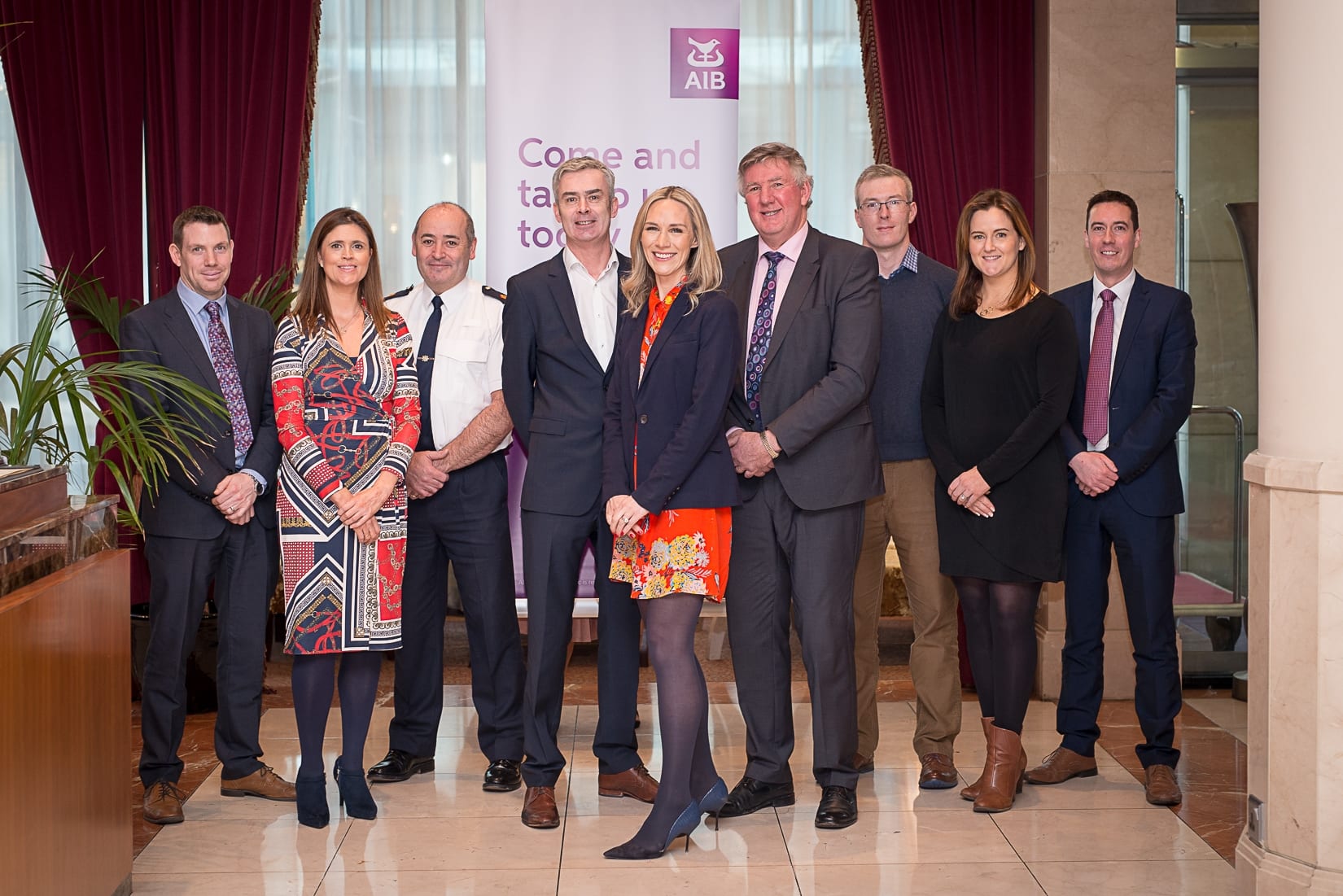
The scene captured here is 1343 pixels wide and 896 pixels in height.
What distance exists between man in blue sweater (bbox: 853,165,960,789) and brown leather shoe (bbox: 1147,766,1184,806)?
0.57m

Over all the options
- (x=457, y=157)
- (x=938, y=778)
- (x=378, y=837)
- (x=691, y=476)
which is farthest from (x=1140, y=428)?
(x=457, y=157)

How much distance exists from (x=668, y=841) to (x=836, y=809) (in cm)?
55

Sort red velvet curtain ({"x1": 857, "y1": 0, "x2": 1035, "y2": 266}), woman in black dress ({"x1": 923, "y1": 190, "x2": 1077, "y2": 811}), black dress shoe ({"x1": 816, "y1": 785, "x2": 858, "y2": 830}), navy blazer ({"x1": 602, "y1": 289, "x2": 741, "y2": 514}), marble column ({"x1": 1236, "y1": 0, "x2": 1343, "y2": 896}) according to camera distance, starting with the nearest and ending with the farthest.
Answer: marble column ({"x1": 1236, "y1": 0, "x2": 1343, "y2": 896}) < navy blazer ({"x1": 602, "y1": 289, "x2": 741, "y2": 514}) < black dress shoe ({"x1": 816, "y1": 785, "x2": 858, "y2": 830}) < woman in black dress ({"x1": 923, "y1": 190, "x2": 1077, "y2": 811}) < red velvet curtain ({"x1": 857, "y1": 0, "x2": 1035, "y2": 266})

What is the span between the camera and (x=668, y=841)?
11.5 feet

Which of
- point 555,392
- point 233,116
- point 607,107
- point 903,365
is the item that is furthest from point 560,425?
point 233,116

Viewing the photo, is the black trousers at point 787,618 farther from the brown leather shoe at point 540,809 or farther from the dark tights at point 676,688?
the brown leather shoe at point 540,809

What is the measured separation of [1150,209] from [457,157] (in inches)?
118

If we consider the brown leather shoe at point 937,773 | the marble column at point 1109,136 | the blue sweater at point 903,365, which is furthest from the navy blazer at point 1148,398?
the marble column at point 1109,136

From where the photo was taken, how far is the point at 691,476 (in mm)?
3404

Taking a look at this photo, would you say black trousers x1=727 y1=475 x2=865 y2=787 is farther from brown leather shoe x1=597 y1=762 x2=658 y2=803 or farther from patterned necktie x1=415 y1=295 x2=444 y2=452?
patterned necktie x1=415 y1=295 x2=444 y2=452

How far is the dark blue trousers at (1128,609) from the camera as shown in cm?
410

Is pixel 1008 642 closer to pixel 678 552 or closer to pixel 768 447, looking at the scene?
pixel 768 447

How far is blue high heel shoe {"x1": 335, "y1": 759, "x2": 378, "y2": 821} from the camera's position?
385 cm

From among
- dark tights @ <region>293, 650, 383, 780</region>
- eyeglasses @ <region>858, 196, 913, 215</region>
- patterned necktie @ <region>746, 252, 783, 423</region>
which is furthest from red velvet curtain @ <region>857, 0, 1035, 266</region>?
dark tights @ <region>293, 650, 383, 780</region>
